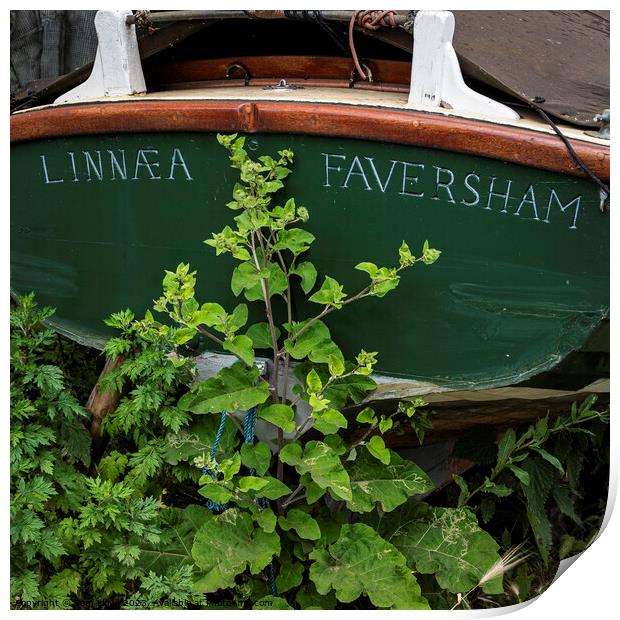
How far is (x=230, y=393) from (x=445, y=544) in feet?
2.51

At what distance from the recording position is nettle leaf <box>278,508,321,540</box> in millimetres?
2320

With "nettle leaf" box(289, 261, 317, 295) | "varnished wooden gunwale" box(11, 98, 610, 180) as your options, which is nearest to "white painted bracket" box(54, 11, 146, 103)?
"varnished wooden gunwale" box(11, 98, 610, 180)

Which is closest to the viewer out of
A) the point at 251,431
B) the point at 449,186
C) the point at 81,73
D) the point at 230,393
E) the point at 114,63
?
the point at 449,186

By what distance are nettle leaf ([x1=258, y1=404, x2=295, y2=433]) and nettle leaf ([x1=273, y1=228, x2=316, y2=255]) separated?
421 mm

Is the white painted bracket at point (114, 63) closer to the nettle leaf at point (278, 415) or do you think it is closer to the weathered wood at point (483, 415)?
the nettle leaf at point (278, 415)

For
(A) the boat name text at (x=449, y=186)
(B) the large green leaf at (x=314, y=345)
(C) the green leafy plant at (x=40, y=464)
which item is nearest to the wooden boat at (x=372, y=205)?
(A) the boat name text at (x=449, y=186)

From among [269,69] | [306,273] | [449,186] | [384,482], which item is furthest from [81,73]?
[384,482]

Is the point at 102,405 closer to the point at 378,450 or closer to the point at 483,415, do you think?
the point at 378,450

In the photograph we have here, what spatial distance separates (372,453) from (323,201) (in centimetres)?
69

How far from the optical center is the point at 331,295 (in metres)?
2.23

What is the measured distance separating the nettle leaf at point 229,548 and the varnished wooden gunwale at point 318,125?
1054 millimetres

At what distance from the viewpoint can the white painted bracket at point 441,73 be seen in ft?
7.29

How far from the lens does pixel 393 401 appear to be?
253cm

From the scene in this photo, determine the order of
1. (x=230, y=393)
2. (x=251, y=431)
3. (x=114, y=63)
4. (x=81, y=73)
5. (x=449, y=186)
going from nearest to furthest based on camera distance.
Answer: (x=449, y=186)
(x=230, y=393)
(x=251, y=431)
(x=114, y=63)
(x=81, y=73)
